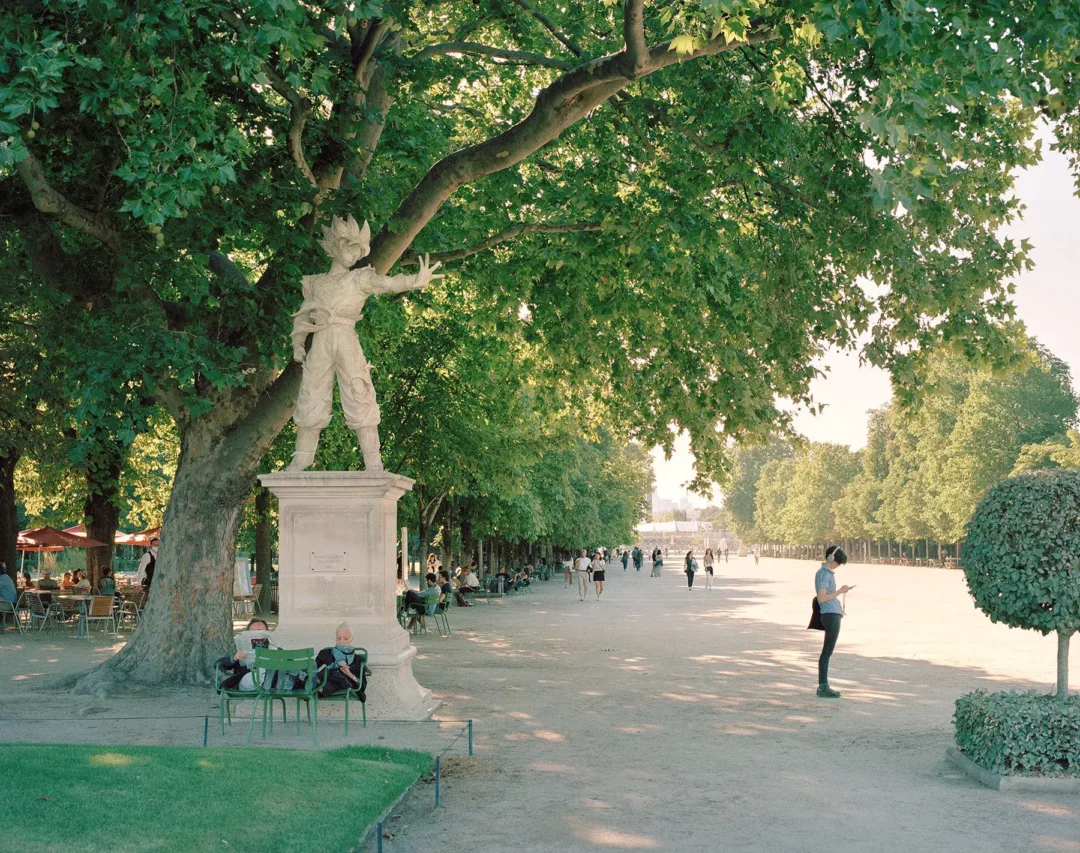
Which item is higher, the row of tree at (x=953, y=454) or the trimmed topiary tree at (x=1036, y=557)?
the row of tree at (x=953, y=454)

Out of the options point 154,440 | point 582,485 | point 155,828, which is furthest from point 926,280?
point 582,485

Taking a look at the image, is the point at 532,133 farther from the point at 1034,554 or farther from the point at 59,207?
the point at 1034,554

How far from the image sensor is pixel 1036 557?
9.67 m

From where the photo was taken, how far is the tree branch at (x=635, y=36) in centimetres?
1172

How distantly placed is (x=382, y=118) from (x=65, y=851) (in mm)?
10556

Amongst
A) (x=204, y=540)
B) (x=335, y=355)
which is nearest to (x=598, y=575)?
(x=204, y=540)

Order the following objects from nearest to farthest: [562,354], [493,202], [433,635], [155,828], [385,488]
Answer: [155,828] < [385,488] < [493,202] < [562,354] < [433,635]

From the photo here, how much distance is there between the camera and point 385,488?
1241 centimetres

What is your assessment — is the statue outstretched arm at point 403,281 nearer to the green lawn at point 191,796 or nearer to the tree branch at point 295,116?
the tree branch at point 295,116

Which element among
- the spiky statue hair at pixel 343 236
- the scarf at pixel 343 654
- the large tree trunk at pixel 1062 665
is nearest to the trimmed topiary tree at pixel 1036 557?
Answer: the large tree trunk at pixel 1062 665

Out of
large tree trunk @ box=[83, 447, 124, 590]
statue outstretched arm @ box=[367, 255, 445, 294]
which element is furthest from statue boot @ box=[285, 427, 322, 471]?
large tree trunk @ box=[83, 447, 124, 590]

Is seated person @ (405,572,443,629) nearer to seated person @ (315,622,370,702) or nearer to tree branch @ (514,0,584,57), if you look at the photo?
tree branch @ (514,0,584,57)

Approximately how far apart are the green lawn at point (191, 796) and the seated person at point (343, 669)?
4.56 ft

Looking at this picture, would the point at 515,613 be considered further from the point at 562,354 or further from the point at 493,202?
the point at 493,202
